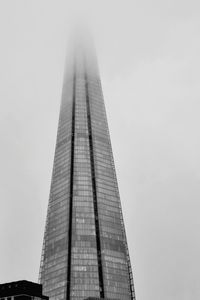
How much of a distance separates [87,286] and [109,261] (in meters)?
15.5

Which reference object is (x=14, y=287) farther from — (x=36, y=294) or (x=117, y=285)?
(x=117, y=285)

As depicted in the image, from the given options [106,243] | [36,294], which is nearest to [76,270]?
[106,243]

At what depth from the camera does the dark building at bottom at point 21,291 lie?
499 feet

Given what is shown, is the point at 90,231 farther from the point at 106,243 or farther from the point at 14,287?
the point at 14,287

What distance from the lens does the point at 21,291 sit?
152375 millimetres

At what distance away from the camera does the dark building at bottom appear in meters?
152

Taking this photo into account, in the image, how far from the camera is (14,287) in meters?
155

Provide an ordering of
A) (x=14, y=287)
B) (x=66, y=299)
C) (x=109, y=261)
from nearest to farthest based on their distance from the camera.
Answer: (x=14, y=287) → (x=66, y=299) → (x=109, y=261)

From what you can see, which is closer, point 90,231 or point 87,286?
point 87,286

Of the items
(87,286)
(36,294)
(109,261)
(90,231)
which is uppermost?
(90,231)

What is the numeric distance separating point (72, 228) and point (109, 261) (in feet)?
72.7

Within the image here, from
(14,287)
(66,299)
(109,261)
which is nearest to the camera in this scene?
(14,287)

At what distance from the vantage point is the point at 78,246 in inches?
7618

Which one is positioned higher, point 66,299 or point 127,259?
point 127,259
